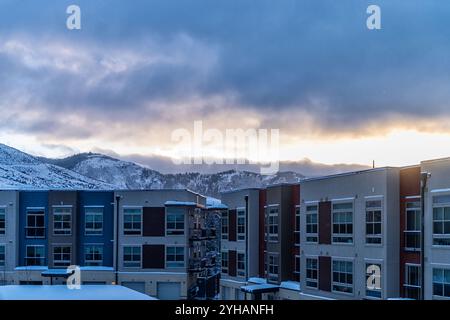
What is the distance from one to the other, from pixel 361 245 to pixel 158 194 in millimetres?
17294

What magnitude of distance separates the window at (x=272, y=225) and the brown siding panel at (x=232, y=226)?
4506mm

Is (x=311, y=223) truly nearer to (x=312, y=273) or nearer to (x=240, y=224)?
(x=312, y=273)

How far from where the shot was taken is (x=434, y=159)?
18.1m

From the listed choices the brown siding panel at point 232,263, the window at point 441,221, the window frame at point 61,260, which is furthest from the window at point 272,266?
the window frame at point 61,260

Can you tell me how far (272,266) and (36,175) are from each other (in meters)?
85.8

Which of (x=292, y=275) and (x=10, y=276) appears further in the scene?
(x=10, y=276)

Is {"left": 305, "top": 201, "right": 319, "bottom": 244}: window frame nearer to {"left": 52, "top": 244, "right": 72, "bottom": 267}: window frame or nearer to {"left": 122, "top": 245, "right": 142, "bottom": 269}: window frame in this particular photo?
{"left": 122, "top": 245, "right": 142, "bottom": 269}: window frame

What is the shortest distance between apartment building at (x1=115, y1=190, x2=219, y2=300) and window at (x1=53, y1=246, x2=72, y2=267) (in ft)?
9.65

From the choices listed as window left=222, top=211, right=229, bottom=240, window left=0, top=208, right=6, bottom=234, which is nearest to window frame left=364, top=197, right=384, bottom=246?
window left=222, top=211, right=229, bottom=240

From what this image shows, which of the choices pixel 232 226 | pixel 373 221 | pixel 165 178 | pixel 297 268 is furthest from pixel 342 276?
pixel 165 178

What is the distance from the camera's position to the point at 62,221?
36.4 meters

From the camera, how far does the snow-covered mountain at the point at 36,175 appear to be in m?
97.9
